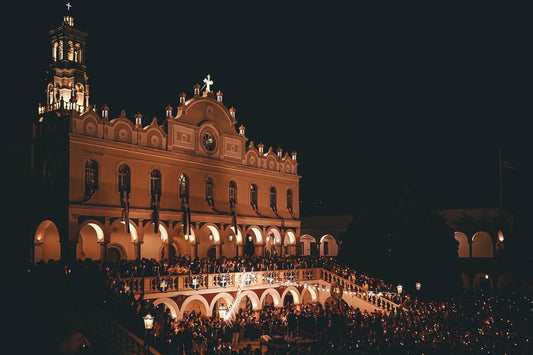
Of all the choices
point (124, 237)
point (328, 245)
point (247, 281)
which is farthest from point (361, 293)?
point (328, 245)

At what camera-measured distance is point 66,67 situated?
39.8 metres

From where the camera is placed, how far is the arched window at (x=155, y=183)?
37622 mm

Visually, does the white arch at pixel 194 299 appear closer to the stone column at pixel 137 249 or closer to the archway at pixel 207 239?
the stone column at pixel 137 249

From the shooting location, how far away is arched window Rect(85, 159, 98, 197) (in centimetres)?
3400

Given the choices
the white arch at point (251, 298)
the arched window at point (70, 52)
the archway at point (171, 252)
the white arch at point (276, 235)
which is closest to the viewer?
the white arch at point (251, 298)

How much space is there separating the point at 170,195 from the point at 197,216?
2452 mm

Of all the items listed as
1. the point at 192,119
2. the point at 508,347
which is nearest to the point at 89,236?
the point at 192,119

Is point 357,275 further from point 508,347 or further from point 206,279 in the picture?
point 508,347

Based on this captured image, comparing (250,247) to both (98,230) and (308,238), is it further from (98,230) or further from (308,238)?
(98,230)

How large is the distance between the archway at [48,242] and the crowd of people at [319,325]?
7.07 meters

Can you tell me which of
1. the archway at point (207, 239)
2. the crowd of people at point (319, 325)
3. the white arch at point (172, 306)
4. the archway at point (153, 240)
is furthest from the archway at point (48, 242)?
the archway at point (207, 239)

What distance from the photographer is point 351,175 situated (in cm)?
6106

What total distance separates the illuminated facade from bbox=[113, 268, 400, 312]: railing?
5.17 meters

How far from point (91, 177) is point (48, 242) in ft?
15.3
